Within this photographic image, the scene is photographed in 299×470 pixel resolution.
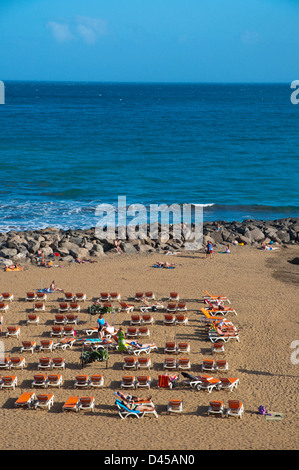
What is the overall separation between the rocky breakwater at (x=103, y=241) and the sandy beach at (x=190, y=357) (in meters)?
1.39

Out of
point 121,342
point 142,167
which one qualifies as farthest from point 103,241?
point 142,167

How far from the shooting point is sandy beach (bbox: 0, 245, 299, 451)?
14.0 meters

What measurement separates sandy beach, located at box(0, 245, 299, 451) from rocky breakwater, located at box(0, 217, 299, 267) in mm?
1389

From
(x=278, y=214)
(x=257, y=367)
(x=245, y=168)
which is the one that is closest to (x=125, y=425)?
(x=257, y=367)

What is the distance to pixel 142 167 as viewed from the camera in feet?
205

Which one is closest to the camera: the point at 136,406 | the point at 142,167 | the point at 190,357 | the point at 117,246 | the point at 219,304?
the point at 136,406

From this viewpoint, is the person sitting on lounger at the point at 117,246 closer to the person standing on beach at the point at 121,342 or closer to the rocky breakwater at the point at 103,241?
the rocky breakwater at the point at 103,241

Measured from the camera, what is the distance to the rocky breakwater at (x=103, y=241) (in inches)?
1179

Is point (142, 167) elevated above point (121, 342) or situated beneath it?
elevated above

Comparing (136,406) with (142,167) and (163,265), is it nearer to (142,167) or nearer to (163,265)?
(163,265)

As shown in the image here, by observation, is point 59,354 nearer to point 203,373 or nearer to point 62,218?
point 203,373

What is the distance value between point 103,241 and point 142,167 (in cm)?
3093

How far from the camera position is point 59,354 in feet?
61.1

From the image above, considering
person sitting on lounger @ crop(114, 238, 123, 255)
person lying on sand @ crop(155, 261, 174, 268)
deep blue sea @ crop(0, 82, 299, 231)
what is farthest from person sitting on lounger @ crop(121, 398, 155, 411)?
deep blue sea @ crop(0, 82, 299, 231)
